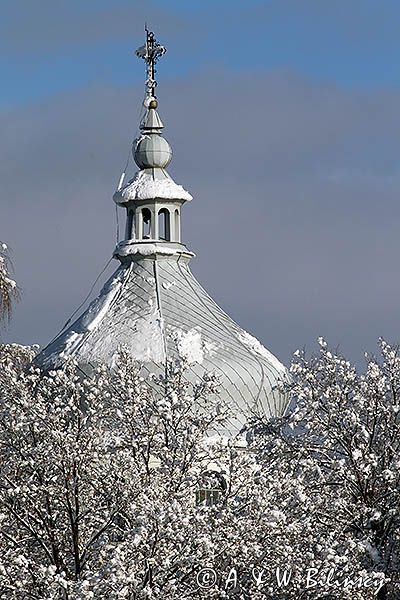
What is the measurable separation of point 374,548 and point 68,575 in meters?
3.35

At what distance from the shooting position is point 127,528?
15.7 m

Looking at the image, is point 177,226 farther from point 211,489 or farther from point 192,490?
point 192,490

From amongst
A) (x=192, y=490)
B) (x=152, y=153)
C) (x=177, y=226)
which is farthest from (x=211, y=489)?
(x=152, y=153)

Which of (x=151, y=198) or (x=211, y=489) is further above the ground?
(x=151, y=198)

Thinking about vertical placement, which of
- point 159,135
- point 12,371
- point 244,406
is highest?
point 159,135

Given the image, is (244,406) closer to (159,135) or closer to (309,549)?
(159,135)

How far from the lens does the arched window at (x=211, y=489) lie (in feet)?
A: 54.2

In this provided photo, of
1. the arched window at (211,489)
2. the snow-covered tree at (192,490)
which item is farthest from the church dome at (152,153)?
the arched window at (211,489)

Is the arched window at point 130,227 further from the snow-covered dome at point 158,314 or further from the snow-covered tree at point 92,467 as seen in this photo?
the snow-covered tree at point 92,467

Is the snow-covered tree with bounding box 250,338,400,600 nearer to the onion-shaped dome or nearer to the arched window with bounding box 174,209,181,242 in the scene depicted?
the onion-shaped dome

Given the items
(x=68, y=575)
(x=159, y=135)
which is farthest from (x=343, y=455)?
(x=159, y=135)

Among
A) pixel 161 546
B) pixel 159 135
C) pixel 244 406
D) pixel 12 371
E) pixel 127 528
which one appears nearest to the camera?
pixel 161 546

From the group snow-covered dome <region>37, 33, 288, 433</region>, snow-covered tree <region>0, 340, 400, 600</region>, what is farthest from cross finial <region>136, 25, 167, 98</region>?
snow-covered tree <region>0, 340, 400, 600</region>

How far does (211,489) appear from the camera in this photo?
16656mm
